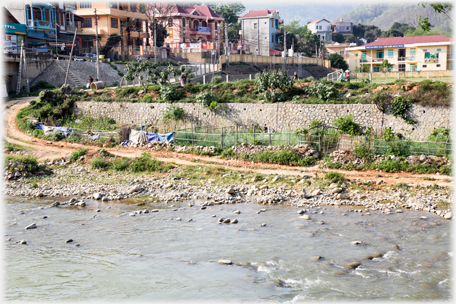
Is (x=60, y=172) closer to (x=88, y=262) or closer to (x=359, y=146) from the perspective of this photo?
(x=88, y=262)

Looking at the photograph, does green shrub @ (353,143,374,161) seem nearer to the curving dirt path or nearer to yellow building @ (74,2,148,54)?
the curving dirt path

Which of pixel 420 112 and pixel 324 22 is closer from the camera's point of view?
pixel 420 112

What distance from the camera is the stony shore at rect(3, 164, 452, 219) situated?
16031 mm

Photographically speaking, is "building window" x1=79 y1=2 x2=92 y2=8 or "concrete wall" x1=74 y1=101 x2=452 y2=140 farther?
"building window" x1=79 y1=2 x2=92 y2=8

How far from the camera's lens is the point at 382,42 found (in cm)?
5088

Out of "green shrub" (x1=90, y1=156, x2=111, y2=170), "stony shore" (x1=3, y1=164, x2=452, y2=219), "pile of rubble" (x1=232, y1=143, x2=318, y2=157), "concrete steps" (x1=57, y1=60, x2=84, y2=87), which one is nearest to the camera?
"stony shore" (x1=3, y1=164, x2=452, y2=219)

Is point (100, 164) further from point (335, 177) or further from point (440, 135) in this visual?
point (440, 135)

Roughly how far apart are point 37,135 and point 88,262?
18.8m

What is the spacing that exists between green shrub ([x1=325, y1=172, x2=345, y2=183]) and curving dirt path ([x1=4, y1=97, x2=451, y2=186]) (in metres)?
0.61

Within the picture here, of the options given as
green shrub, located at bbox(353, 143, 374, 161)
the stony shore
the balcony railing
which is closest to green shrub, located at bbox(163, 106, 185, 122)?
the stony shore

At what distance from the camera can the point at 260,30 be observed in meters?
67.8

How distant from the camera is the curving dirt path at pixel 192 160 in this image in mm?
17922

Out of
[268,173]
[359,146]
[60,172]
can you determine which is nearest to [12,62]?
[60,172]

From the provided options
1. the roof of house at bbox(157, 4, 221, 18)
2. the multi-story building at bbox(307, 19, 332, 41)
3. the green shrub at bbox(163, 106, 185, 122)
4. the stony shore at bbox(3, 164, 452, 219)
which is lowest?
the stony shore at bbox(3, 164, 452, 219)
